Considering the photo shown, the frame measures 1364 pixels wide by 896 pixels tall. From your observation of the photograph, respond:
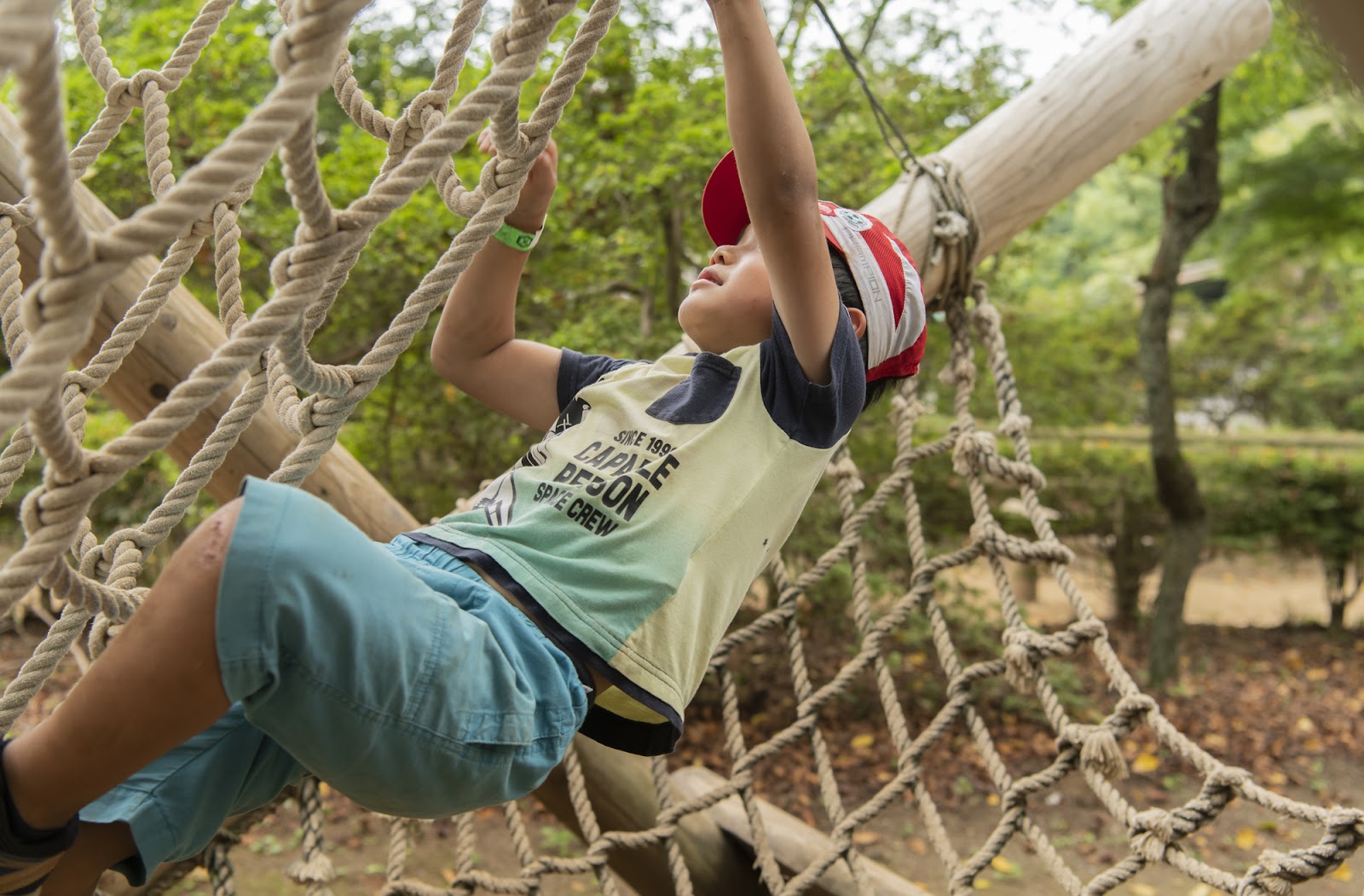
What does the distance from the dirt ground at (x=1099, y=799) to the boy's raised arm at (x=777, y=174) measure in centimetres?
165

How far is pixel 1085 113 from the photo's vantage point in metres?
1.99

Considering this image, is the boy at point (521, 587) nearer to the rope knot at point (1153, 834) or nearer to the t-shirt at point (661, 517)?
the t-shirt at point (661, 517)

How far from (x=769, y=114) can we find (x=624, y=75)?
97.3 inches

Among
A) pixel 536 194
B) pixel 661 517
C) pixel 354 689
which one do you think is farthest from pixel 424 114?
pixel 354 689

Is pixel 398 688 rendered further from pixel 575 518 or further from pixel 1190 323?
pixel 1190 323

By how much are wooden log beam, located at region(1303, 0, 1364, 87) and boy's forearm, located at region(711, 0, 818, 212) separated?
28.3 inches

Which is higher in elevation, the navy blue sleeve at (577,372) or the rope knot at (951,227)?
the rope knot at (951,227)

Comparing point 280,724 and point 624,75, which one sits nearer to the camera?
point 280,724

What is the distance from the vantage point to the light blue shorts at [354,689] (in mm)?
878

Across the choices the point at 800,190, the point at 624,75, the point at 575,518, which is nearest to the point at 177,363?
the point at 575,518

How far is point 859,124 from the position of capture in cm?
353

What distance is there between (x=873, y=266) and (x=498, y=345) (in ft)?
1.82

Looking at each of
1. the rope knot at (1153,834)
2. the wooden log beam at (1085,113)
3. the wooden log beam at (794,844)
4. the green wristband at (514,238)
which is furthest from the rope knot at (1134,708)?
the green wristband at (514,238)

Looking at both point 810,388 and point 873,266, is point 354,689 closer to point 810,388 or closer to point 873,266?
point 810,388
